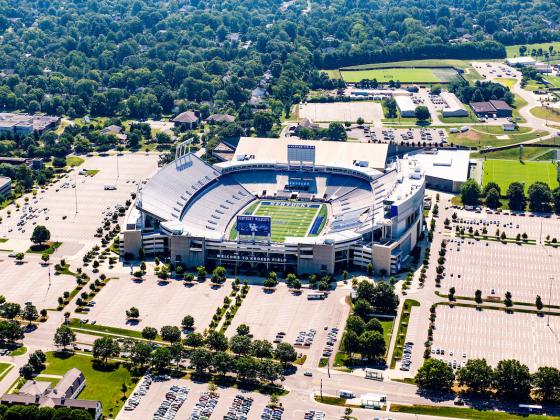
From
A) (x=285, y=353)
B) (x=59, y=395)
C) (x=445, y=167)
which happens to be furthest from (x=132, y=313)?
(x=445, y=167)

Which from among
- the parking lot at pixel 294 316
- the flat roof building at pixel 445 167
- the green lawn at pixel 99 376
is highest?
the flat roof building at pixel 445 167

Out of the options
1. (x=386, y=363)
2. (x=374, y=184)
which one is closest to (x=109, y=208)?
(x=374, y=184)

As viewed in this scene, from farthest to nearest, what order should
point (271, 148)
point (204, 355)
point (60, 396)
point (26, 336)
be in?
point (271, 148) < point (26, 336) < point (204, 355) < point (60, 396)

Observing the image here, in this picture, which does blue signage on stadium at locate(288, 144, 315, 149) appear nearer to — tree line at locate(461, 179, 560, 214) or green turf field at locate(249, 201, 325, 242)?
green turf field at locate(249, 201, 325, 242)

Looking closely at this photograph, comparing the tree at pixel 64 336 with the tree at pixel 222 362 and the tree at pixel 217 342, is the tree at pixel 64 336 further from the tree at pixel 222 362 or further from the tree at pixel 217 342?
the tree at pixel 222 362

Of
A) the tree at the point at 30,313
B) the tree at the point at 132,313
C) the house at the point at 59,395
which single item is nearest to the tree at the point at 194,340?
the tree at the point at 132,313

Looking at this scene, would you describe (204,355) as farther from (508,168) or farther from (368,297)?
(508,168)
